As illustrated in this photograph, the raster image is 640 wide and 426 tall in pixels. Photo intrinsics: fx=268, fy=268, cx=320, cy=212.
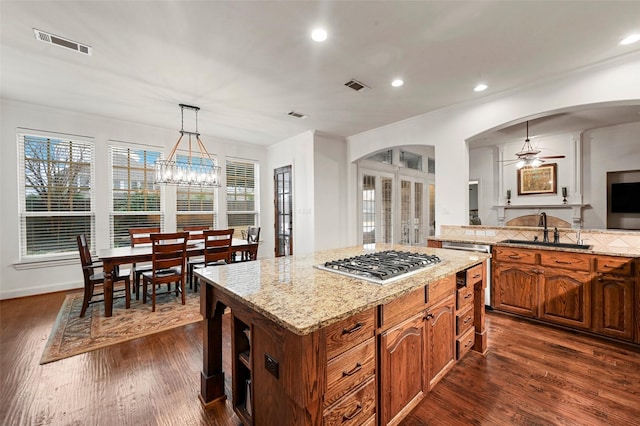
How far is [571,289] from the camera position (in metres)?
2.78

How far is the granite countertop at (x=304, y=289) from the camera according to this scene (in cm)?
108

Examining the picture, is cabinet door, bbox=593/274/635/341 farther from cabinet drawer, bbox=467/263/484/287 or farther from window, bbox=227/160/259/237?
window, bbox=227/160/259/237

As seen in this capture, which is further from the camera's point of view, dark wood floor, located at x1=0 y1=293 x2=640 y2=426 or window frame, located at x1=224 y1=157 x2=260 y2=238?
window frame, located at x1=224 y1=157 x2=260 y2=238

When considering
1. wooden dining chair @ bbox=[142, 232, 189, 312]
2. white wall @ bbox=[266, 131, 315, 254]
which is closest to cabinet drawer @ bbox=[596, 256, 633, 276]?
white wall @ bbox=[266, 131, 315, 254]

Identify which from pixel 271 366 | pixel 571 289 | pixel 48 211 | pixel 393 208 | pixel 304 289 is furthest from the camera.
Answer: pixel 393 208

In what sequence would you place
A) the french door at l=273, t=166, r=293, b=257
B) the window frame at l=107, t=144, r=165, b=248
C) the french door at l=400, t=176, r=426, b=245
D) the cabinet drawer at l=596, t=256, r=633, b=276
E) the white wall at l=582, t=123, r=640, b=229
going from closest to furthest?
the cabinet drawer at l=596, t=256, r=633, b=276, the window frame at l=107, t=144, r=165, b=248, the white wall at l=582, t=123, r=640, b=229, the french door at l=273, t=166, r=293, b=257, the french door at l=400, t=176, r=426, b=245

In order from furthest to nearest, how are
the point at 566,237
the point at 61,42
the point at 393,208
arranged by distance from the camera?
1. the point at 393,208
2. the point at 566,237
3. the point at 61,42

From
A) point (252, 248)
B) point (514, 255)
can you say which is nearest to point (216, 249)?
point (252, 248)

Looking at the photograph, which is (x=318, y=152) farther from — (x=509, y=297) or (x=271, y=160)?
(x=509, y=297)

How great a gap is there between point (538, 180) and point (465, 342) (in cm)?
579

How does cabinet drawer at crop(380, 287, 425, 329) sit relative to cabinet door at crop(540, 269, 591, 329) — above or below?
above

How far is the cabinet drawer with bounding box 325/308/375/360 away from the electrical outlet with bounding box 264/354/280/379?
0.82 ft

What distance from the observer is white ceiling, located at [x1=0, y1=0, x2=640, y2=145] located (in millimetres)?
2121

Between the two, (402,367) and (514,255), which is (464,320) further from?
(514,255)
